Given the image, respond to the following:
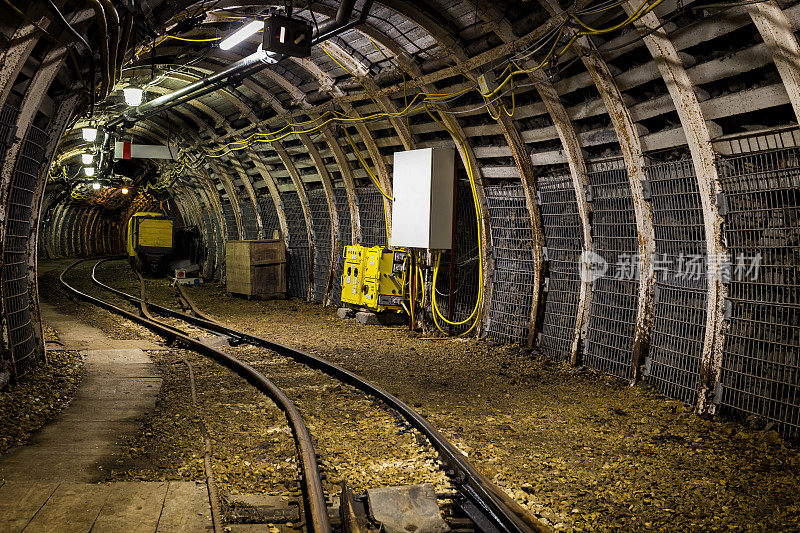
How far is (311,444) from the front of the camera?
4797mm

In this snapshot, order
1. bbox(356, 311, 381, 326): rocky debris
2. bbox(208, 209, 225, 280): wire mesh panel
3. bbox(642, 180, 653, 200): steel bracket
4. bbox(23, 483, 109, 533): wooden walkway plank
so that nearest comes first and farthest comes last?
bbox(23, 483, 109, 533): wooden walkway plank, bbox(642, 180, 653, 200): steel bracket, bbox(356, 311, 381, 326): rocky debris, bbox(208, 209, 225, 280): wire mesh panel

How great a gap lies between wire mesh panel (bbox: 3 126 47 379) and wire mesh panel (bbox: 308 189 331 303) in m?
7.04

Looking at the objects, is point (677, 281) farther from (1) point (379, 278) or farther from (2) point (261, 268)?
(2) point (261, 268)

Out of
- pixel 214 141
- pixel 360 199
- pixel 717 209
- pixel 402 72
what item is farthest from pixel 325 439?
pixel 214 141

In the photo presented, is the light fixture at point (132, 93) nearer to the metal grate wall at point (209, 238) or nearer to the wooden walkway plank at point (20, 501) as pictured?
the wooden walkway plank at point (20, 501)

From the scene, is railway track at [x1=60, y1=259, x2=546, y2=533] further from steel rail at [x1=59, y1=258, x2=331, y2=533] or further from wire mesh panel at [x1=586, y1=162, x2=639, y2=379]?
wire mesh panel at [x1=586, y1=162, x2=639, y2=379]

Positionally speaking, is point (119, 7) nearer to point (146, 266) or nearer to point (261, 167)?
point (261, 167)

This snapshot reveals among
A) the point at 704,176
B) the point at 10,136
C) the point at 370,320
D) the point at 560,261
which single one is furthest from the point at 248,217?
the point at 704,176

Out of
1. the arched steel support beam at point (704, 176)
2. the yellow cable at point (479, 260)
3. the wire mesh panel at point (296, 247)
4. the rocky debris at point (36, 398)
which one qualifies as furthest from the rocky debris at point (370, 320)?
the arched steel support beam at point (704, 176)

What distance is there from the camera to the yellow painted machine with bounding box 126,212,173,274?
23.7m

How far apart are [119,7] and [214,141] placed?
30.7 ft

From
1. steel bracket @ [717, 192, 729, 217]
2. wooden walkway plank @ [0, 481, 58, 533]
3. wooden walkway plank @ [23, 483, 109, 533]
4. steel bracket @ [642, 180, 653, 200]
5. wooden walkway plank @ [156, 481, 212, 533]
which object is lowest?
wooden walkway plank @ [156, 481, 212, 533]

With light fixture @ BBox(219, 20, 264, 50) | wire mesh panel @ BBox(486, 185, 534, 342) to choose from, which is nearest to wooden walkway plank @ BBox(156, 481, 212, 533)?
light fixture @ BBox(219, 20, 264, 50)

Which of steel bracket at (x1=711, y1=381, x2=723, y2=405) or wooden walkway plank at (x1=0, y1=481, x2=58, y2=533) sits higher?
steel bracket at (x1=711, y1=381, x2=723, y2=405)
